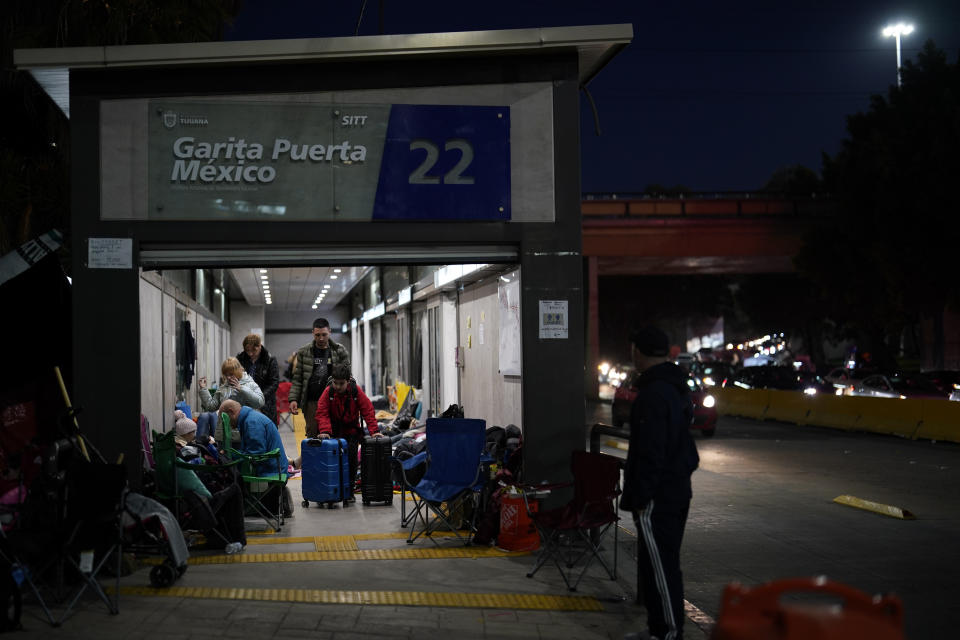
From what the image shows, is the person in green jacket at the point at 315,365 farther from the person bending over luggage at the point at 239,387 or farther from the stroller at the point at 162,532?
the stroller at the point at 162,532

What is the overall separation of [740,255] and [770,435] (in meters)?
20.8

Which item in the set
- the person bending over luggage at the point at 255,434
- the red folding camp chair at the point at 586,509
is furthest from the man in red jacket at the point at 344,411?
the red folding camp chair at the point at 586,509

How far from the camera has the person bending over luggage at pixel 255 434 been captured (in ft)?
31.5

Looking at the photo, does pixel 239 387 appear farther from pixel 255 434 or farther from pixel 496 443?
pixel 496 443

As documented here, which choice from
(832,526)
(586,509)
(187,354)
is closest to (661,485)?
(586,509)

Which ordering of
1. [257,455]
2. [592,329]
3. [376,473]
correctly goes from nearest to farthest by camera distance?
[257,455]
[376,473]
[592,329]

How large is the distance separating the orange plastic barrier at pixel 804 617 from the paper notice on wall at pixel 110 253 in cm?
651

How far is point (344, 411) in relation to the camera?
11430mm

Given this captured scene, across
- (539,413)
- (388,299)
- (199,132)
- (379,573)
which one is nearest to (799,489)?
(539,413)

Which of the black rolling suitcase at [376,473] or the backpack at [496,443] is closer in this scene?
the backpack at [496,443]

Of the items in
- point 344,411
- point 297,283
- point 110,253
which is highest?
point 297,283

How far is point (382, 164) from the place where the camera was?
8641 millimetres

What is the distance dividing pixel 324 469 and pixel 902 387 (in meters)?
20.9

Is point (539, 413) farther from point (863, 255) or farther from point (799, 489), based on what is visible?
point (863, 255)
